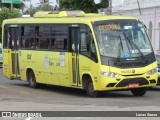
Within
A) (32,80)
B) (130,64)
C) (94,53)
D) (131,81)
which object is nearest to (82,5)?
(32,80)

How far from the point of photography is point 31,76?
25.1 metres

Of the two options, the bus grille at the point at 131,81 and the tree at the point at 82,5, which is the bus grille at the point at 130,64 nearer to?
the bus grille at the point at 131,81

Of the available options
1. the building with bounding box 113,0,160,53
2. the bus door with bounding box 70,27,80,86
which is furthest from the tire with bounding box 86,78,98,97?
the building with bounding box 113,0,160,53

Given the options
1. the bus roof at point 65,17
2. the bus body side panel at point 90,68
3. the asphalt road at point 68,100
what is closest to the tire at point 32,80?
the asphalt road at point 68,100

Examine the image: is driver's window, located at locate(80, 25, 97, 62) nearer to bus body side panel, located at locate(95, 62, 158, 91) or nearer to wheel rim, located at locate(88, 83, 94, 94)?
bus body side panel, located at locate(95, 62, 158, 91)

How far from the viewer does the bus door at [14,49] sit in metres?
25.9

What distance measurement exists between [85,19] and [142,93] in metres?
3.50

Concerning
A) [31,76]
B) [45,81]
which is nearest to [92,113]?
[45,81]

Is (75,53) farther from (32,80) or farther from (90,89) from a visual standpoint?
(32,80)

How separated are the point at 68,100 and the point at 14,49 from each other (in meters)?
7.41

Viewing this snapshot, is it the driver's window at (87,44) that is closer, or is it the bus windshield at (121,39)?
the bus windshield at (121,39)

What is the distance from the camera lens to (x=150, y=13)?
43.6 meters

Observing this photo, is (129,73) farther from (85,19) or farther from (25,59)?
(25,59)

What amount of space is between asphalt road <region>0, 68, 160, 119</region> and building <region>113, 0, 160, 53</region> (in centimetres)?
1822
